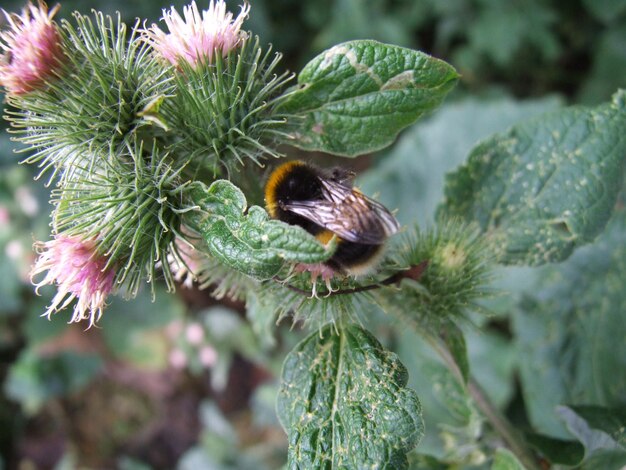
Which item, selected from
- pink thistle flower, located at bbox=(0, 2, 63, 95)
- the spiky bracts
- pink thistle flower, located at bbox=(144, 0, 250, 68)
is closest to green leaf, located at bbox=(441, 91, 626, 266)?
the spiky bracts

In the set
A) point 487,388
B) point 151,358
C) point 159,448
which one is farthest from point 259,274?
point 159,448

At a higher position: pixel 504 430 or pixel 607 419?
pixel 607 419

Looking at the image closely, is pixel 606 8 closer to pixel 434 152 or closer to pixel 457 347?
pixel 434 152

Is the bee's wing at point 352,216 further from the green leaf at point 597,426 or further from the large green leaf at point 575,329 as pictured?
the large green leaf at point 575,329

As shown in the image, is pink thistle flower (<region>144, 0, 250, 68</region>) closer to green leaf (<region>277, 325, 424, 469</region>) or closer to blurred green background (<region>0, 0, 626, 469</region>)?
green leaf (<region>277, 325, 424, 469</region>)

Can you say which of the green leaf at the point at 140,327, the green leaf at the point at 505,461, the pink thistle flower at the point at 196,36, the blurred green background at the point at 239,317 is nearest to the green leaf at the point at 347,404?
the green leaf at the point at 505,461

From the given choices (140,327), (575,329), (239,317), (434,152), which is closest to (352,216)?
(575,329)
